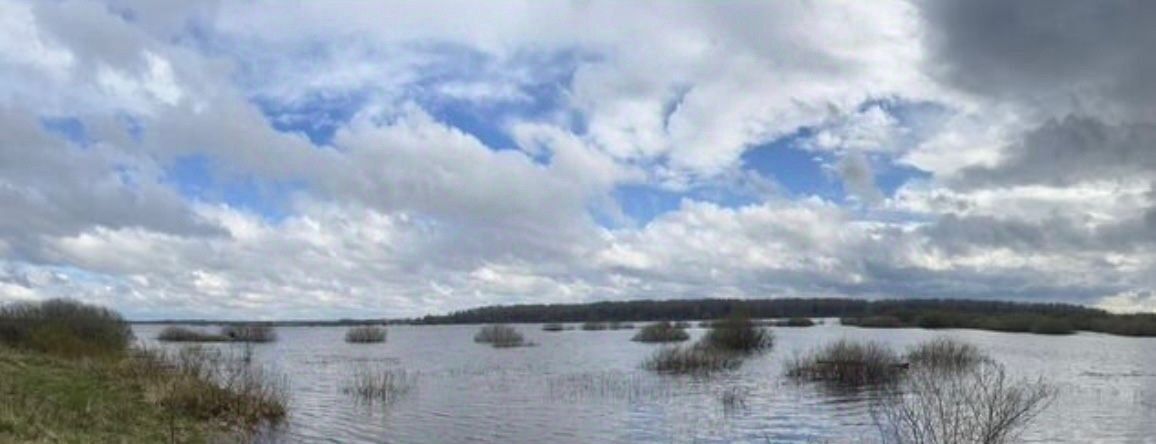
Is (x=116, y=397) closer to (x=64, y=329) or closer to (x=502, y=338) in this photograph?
(x=64, y=329)

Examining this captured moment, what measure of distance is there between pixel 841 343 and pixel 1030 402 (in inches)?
1217

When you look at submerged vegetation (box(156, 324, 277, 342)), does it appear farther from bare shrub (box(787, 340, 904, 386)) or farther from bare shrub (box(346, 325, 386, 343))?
bare shrub (box(787, 340, 904, 386))

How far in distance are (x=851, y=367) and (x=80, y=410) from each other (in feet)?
105

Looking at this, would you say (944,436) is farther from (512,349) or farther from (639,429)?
(512,349)

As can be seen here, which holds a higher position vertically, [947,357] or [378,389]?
[947,357]

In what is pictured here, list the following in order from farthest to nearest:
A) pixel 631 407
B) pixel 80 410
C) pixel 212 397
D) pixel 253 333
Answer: pixel 253 333 → pixel 631 407 → pixel 212 397 → pixel 80 410

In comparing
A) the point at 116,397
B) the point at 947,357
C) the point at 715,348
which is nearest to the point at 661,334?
A: the point at 715,348

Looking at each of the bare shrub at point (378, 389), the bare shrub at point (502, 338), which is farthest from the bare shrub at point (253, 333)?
the bare shrub at point (378, 389)

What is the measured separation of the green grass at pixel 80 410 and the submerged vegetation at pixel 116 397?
0.07 ft

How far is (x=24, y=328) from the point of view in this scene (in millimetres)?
46219

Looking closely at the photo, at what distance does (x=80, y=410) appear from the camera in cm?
2056

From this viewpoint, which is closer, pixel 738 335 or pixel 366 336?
pixel 738 335

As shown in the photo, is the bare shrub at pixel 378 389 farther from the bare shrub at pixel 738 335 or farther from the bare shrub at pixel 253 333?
the bare shrub at pixel 253 333

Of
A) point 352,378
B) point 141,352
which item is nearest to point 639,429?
point 352,378
